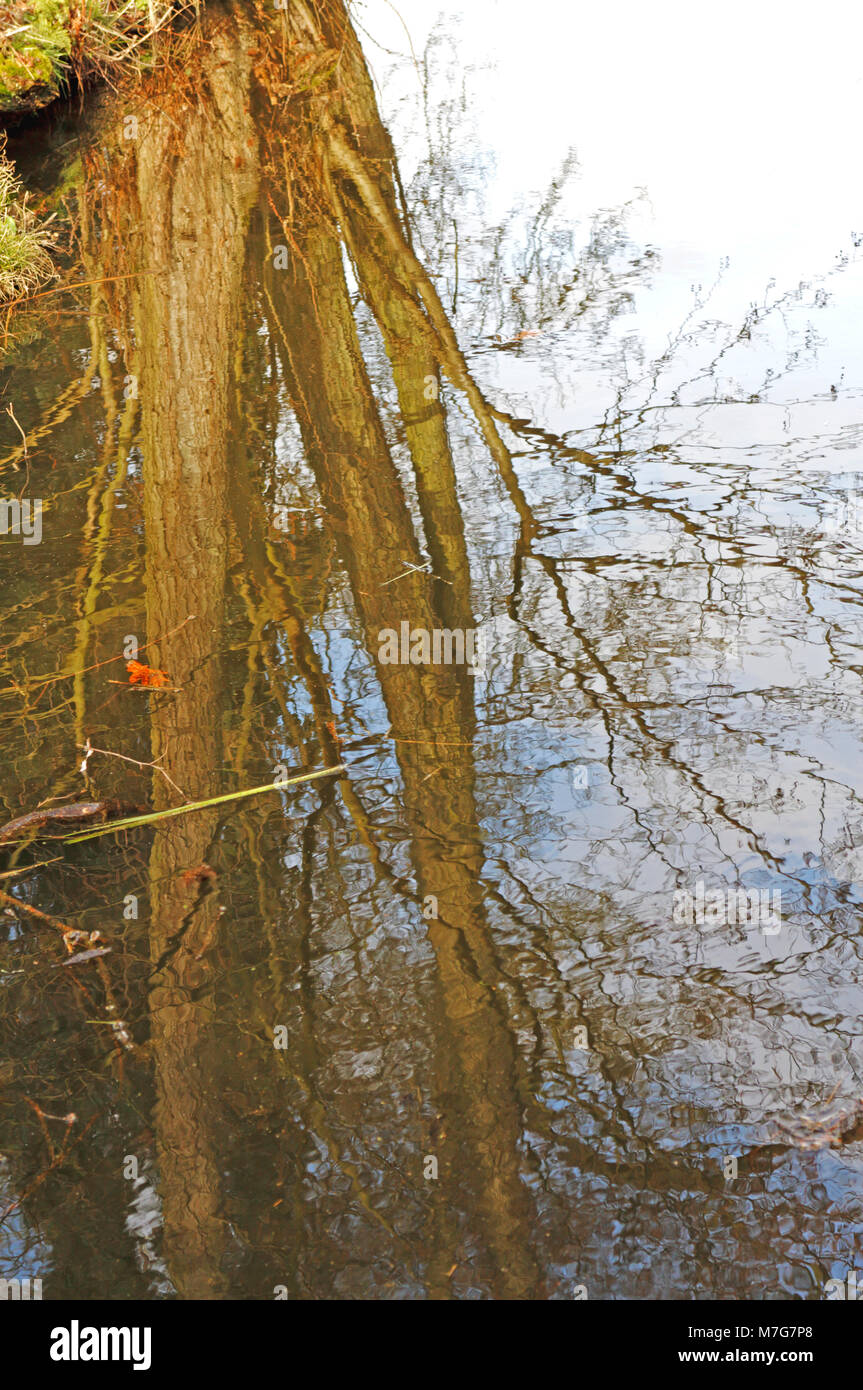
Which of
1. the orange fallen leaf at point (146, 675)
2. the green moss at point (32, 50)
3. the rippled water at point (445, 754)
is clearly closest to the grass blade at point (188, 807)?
Result: the rippled water at point (445, 754)

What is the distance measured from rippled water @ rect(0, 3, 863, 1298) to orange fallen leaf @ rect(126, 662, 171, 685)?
48 mm

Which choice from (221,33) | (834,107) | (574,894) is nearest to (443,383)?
(574,894)

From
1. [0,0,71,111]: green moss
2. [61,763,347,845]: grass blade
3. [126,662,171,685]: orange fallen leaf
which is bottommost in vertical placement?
[61,763,347,845]: grass blade

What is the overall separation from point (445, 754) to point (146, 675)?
1.22 metres

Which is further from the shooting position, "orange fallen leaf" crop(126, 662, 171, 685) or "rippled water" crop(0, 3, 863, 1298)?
"orange fallen leaf" crop(126, 662, 171, 685)

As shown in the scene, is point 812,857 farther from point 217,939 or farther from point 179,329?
point 179,329

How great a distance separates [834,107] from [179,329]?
6.69 m

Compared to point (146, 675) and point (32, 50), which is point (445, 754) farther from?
point (32, 50)

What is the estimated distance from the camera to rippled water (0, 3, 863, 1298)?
2602mm

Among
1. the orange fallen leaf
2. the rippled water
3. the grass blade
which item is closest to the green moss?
the rippled water

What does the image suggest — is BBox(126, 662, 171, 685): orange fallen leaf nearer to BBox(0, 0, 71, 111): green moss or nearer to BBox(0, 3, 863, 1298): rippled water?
BBox(0, 3, 863, 1298): rippled water

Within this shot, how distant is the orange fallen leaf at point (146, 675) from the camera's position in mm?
4316

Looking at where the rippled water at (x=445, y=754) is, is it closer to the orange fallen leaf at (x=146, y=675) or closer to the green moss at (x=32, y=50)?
the orange fallen leaf at (x=146, y=675)

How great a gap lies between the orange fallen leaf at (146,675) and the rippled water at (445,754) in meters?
0.05
